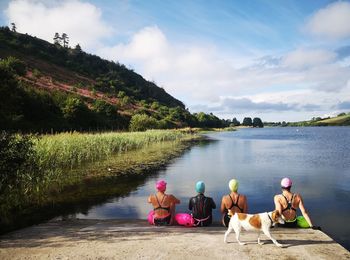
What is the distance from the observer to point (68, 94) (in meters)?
73.4

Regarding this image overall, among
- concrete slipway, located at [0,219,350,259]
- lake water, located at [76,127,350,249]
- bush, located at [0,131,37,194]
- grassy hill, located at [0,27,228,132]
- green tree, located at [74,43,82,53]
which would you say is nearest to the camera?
concrete slipway, located at [0,219,350,259]

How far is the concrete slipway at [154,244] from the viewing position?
25.9 ft

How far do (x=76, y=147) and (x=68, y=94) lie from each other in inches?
1962

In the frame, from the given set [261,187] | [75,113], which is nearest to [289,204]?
[261,187]

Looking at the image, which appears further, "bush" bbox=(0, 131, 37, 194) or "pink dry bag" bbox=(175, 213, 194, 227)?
"bush" bbox=(0, 131, 37, 194)

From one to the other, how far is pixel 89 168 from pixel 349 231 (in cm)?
1780

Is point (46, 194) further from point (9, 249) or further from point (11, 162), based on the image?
point (9, 249)

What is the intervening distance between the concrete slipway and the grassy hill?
982 centimetres

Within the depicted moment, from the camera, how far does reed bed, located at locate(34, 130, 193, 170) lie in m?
19.6

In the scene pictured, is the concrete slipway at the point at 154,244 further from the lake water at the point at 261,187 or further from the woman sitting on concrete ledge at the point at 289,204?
the lake water at the point at 261,187

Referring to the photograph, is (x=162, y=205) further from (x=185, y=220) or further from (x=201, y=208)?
(x=201, y=208)

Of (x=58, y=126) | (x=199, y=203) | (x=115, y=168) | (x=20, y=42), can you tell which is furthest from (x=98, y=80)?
(x=199, y=203)

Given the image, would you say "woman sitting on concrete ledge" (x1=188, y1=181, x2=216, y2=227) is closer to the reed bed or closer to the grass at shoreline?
the grass at shoreline

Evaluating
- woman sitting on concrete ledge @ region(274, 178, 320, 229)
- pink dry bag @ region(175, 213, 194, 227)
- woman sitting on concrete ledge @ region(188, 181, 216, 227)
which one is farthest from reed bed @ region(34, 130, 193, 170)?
woman sitting on concrete ledge @ region(274, 178, 320, 229)
